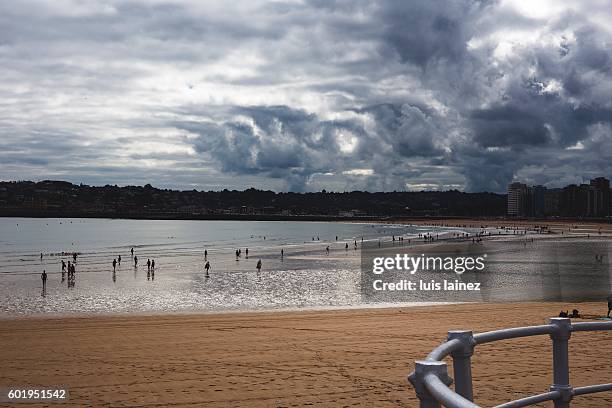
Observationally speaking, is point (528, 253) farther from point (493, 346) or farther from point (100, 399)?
point (100, 399)

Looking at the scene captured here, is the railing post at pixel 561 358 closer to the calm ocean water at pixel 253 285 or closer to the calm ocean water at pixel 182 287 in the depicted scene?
the calm ocean water at pixel 253 285

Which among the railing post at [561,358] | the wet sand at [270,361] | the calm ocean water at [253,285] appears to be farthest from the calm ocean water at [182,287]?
the railing post at [561,358]

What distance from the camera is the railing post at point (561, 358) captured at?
4242 millimetres

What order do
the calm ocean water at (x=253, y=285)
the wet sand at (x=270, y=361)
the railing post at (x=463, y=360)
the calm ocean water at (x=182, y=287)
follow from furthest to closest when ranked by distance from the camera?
the calm ocean water at (x=253, y=285) < the calm ocean water at (x=182, y=287) < the wet sand at (x=270, y=361) < the railing post at (x=463, y=360)

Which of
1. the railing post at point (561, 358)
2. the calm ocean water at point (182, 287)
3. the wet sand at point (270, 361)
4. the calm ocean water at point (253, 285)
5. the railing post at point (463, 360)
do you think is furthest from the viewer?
the calm ocean water at point (253, 285)

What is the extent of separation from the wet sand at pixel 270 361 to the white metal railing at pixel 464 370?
4.03 m

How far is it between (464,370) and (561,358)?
4.84 feet

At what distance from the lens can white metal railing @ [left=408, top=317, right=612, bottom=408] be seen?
94.5 inches

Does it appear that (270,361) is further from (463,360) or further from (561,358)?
(463,360)

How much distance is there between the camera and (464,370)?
129 inches

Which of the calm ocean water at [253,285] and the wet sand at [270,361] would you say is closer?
the wet sand at [270,361]

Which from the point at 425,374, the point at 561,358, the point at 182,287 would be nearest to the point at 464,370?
the point at 425,374

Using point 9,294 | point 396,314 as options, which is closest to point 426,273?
point 396,314

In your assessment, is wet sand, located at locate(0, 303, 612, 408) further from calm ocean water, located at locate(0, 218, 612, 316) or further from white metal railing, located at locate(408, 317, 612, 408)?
calm ocean water, located at locate(0, 218, 612, 316)
